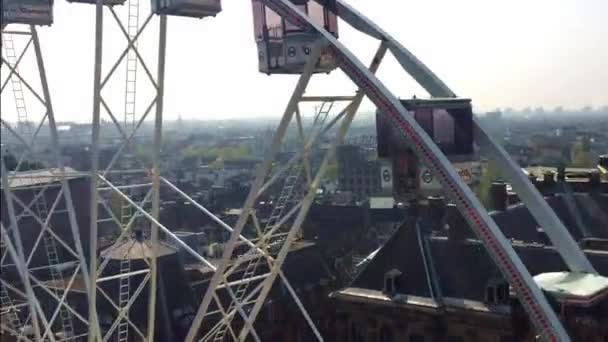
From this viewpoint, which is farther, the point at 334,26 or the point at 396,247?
the point at 396,247

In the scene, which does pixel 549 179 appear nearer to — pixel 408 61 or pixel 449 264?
pixel 449 264

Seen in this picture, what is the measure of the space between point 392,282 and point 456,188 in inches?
725

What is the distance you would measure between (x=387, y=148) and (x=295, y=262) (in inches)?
1167

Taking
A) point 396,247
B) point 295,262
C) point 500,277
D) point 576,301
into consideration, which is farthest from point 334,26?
point 295,262

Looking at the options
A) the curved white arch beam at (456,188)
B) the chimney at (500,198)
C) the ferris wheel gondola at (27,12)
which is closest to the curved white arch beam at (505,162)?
the curved white arch beam at (456,188)

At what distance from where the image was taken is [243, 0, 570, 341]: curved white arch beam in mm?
13477

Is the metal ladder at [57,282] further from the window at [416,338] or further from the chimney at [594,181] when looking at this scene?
the chimney at [594,181]

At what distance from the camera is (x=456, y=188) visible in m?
14.2

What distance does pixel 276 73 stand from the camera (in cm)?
1881

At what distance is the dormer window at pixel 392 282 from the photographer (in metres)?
32.0

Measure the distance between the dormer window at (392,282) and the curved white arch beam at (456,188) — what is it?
1805 cm

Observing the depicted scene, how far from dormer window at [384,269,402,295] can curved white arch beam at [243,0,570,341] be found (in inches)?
711

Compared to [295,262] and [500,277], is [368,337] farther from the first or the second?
[295,262]

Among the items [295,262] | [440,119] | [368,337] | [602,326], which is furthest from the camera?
[295,262]
